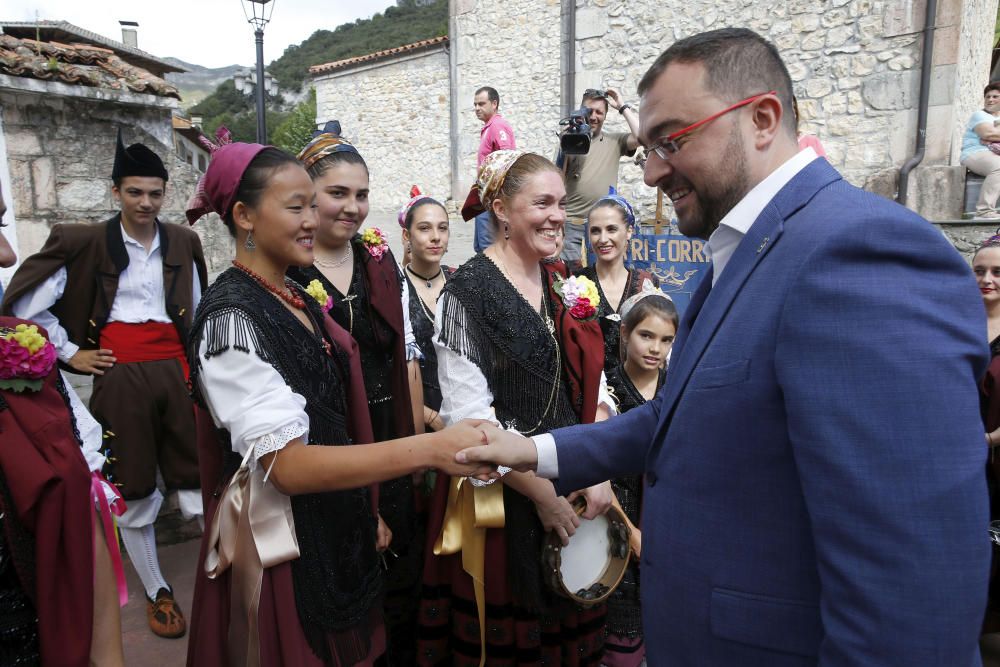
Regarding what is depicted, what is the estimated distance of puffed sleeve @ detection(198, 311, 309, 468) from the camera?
67.6 inches

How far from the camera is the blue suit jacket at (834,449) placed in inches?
40.1

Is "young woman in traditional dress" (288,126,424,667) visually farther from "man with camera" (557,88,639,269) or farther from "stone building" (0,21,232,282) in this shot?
"man with camera" (557,88,639,269)

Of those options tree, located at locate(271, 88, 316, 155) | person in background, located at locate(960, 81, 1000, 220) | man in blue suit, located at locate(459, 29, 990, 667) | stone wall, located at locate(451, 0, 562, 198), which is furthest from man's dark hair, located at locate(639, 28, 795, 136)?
tree, located at locate(271, 88, 316, 155)

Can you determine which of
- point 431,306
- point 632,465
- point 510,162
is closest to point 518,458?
point 632,465

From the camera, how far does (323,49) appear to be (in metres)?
54.9

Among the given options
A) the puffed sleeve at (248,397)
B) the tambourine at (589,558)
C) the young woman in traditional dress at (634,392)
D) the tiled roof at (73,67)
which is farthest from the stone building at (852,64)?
the puffed sleeve at (248,397)

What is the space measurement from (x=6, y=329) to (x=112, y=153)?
12.6ft

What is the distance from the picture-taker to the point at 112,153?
16.6ft

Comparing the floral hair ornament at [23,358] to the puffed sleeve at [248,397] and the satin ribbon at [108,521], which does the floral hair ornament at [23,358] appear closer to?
the satin ribbon at [108,521]

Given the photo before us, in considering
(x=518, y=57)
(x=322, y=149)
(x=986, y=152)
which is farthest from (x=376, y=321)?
(x=518, y=57)

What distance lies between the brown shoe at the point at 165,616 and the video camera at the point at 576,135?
4618 millimetres

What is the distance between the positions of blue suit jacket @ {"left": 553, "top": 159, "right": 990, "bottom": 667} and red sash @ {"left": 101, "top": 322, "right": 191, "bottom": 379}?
334 centimetres

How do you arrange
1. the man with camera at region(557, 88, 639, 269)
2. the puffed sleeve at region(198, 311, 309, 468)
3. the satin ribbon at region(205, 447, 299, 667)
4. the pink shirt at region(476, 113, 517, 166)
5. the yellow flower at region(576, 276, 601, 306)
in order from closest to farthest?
the puffed sleeve at region(198, 311, 309, 468), the satin ribbon at region(205, 447, 299, 667), the yellow flower at region(576, 276, 601, 306), the man with camera at region(557, 88, 639, 269), the pink shirt at region(476, 113, 517, 166)

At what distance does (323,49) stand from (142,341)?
189 ft
